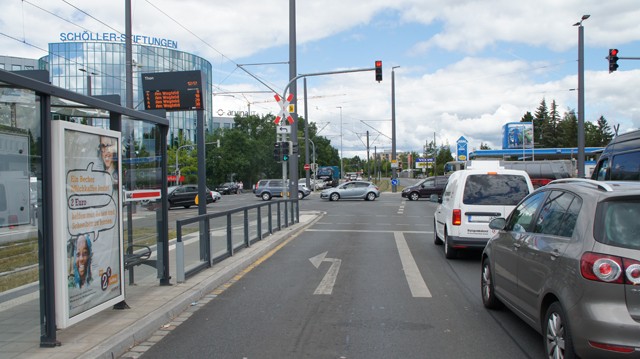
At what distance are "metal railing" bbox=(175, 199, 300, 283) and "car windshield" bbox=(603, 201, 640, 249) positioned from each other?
5.49m

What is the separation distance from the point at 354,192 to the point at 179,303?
3252 cm

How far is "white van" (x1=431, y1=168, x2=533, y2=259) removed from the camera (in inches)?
398

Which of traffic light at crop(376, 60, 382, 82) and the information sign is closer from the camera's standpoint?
the information sign

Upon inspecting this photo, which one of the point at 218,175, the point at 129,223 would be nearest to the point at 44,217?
the point at 129,223

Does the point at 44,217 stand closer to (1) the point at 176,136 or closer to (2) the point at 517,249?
(2) the point at 517,249

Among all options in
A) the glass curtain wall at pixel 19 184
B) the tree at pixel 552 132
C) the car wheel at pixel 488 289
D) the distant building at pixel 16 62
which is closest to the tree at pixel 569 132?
the tree at pixel 552 132

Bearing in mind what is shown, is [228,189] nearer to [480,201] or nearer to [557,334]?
[480,201]

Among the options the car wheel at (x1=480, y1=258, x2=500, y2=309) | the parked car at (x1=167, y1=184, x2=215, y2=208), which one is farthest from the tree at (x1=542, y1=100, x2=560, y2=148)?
the car wheel at (x1=480, y1=258, x2=500, y2=309)

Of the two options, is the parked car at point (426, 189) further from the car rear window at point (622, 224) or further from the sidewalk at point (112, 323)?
the car rear window at point (622, 224)

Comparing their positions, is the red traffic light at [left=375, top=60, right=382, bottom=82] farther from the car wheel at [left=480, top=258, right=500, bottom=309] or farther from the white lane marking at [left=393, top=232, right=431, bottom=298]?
the car wheel at [left=480, top=258, right=500, bottom=309]

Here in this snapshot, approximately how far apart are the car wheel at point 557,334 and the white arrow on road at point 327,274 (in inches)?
148

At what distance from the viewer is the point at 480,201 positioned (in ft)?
33.5

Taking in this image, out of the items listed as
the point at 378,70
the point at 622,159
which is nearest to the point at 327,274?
the point at 622,159

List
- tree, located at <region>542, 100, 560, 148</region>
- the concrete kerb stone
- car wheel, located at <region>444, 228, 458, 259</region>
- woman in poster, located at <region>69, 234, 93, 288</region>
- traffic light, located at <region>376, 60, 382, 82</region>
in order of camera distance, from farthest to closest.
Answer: tree, located at <region>542, 100, 560, 148</region> → traffic light, located at <region>376, 60, 382, 82</region> → car wheel, located at <region>444, 228, 458, 259</region> → woman in poster, located at <region>69, 234, 93, 288</region> → the concrete kerb stone
